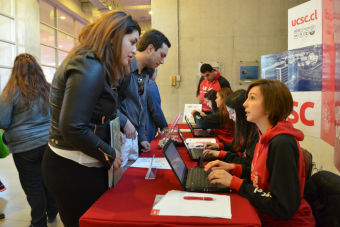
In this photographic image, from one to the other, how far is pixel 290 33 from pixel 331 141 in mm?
1590

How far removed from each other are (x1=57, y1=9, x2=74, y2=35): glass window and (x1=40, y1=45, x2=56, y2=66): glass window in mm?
913

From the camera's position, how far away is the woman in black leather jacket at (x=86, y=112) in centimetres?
89

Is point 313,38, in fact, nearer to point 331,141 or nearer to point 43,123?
point 331,141

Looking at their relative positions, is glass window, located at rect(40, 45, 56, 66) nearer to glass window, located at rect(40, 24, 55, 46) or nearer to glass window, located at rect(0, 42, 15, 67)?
glass window, located at rect(40, 24, 55, 46)

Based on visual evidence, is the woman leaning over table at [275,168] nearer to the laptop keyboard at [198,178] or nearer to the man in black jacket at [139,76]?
the laptop keyboard at [198,178]

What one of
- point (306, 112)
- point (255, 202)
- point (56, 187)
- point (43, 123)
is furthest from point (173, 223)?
A: point (306, 112)

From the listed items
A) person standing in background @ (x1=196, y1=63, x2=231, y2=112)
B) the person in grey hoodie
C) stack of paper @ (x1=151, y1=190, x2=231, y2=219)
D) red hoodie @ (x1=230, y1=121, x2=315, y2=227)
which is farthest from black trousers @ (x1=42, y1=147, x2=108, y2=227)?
person standing in background @ (x1=196, y1=63, x2=231, y2=112)

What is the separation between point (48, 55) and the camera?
24.4 feet

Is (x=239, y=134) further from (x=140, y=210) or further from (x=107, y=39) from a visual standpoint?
(x=107, y=39)

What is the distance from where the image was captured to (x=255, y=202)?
1007 millimetres

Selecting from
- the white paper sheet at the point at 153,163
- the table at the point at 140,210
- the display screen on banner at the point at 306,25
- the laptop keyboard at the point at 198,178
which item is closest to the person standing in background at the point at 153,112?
the white paper sheet at the point at 153,163

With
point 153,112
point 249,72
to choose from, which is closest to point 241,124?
point 153,112

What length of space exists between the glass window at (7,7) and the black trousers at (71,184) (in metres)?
5.98

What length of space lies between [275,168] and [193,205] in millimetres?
347
